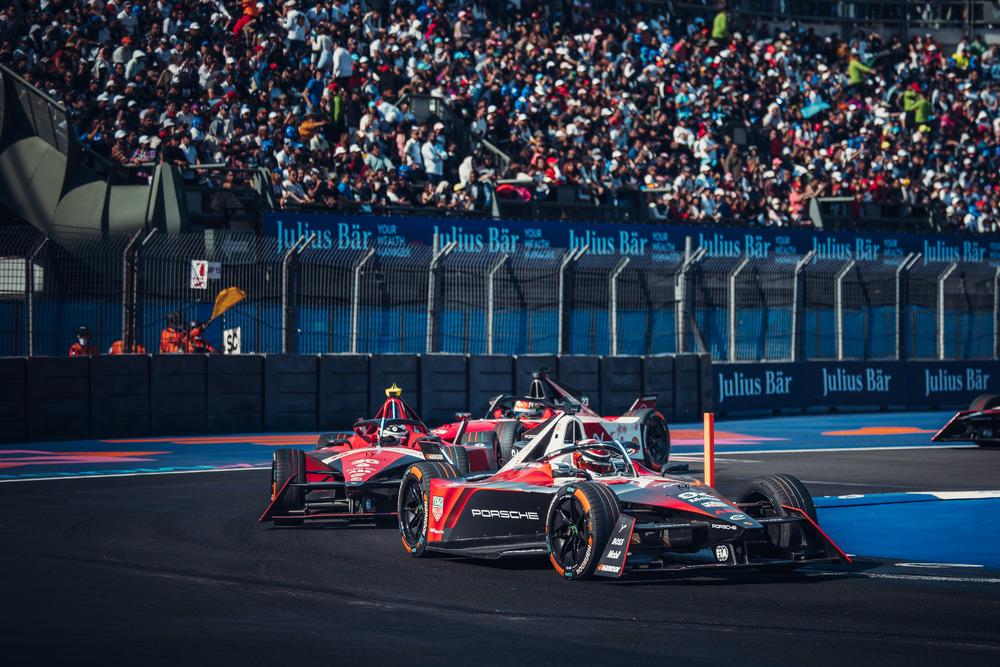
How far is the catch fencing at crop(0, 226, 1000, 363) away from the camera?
811 inches

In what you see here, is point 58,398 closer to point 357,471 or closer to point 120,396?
point 120,396

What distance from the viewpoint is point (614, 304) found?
25.0 metres

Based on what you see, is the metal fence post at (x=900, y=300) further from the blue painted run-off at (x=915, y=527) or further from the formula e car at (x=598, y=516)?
the formula e car at (x=598, y=516)

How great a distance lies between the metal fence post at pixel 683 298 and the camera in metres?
25.6

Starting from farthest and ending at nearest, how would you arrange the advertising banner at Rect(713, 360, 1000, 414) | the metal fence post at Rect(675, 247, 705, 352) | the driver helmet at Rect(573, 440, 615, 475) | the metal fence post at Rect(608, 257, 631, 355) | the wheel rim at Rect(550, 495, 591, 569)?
1. the advertising banner at Rect(713, 360, 1000, 414)
2. the metal fence post at Rect(675, 247, 705, 352)
3. the metal fence post at Rect(608, 257, 631, 355)
4. the driver helmet at Rect(573, 440, 615, 475)
5. the wheel rim at Rect(550, 495, 591, 569)

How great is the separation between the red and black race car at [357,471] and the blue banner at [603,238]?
9.09m

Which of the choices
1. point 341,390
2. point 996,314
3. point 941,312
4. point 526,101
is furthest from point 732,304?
point 526,101

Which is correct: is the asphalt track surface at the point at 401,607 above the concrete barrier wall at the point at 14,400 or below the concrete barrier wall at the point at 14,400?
below

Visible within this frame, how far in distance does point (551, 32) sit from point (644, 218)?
7.97m

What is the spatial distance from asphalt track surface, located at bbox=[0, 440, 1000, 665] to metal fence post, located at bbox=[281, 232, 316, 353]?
985cm

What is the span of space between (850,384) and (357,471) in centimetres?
1851

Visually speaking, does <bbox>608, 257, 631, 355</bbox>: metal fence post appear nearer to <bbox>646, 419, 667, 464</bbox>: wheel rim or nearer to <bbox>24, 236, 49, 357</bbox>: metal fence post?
<bbox>646, 419, 667, 464</bbox>: wheel rim

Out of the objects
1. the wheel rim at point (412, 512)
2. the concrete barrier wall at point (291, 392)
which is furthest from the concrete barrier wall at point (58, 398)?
the wheel rim at point (412, 512)

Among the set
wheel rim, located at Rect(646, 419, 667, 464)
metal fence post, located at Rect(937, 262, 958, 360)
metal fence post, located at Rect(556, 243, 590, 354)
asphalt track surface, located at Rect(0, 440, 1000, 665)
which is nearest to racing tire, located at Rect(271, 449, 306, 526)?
asphalt track surface, located at Rect(0, 440, 1000, 665)
